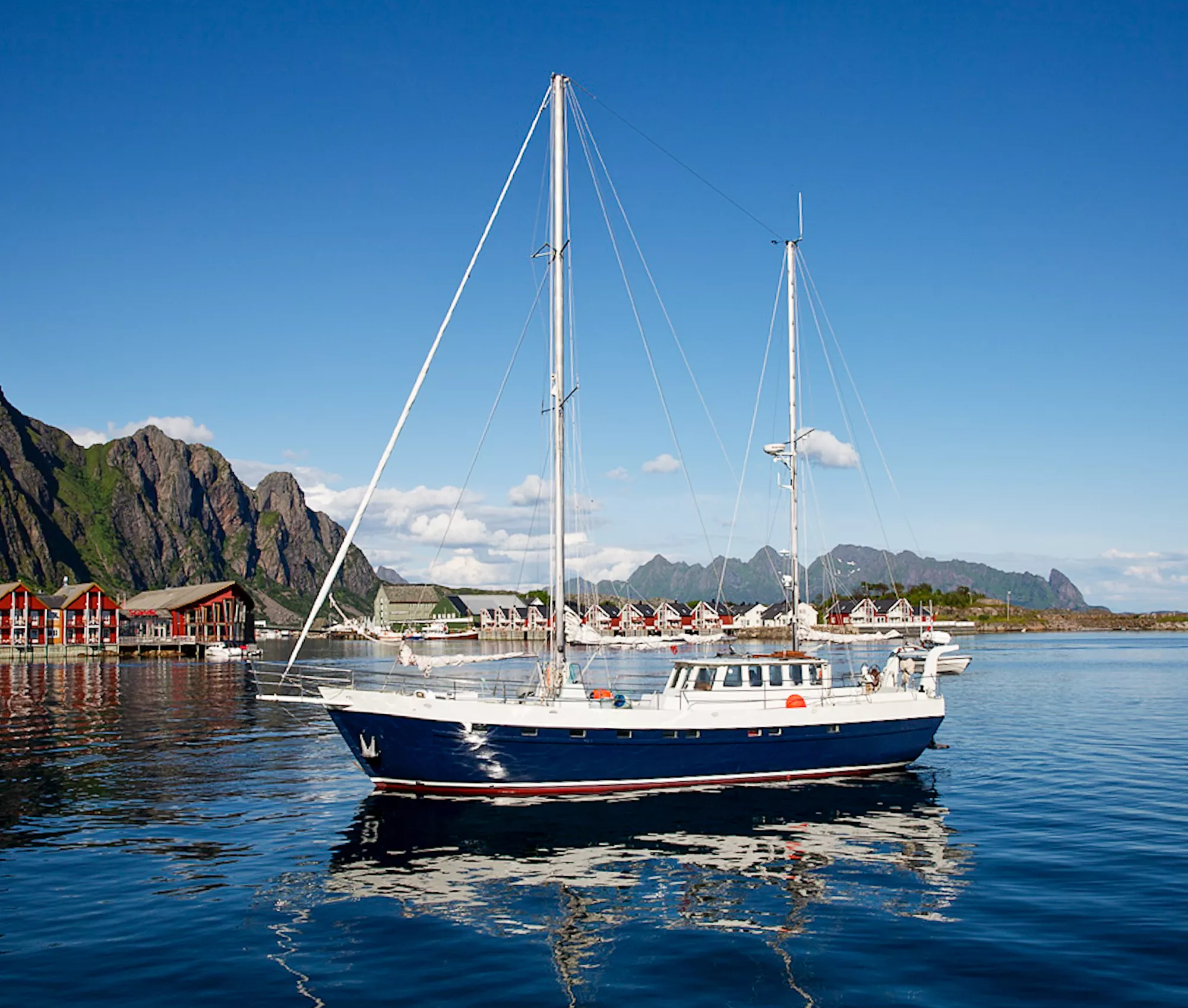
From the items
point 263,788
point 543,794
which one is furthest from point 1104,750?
point 263,788

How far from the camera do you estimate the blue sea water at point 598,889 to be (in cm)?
1370

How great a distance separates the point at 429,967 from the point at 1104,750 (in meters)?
31.0

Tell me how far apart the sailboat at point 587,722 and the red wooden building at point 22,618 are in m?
121

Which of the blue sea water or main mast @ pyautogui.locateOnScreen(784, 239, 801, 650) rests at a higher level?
main mast @ pyautogui.locateOnScreen(784, 239, 801, 650)

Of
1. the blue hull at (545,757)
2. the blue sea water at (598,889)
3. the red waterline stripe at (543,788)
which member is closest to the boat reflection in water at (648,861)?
the blue sea water at (598,889)

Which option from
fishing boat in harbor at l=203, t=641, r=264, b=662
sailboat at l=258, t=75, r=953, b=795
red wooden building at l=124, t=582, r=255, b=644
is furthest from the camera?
red wooden building at l=124, t=582, r=255, b=644

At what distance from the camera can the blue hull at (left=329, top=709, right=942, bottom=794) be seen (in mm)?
24984

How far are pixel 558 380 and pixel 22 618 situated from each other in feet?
432

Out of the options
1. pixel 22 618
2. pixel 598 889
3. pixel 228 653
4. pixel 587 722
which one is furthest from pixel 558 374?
pixel 22 618

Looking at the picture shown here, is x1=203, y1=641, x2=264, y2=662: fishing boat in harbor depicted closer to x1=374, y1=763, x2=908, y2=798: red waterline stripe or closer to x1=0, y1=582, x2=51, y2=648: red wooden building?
x1=0, y1=582, x2=51, y2=648: red wooden building

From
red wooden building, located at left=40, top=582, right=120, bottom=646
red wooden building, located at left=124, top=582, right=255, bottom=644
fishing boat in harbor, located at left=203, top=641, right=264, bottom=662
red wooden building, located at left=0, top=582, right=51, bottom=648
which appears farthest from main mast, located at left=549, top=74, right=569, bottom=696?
red wooden building, located at left=124, top=582, right=255, bottom=644

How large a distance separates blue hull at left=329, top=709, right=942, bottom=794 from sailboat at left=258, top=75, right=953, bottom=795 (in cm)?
4

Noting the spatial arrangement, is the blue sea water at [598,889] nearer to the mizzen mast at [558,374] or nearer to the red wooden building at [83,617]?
the mizzen mast at [558,374]

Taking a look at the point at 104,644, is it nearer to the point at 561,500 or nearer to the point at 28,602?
the point at 28,602
